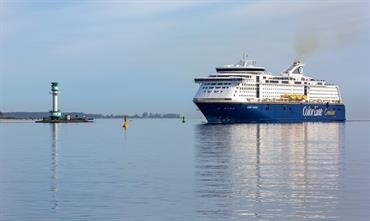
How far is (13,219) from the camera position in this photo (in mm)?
13711

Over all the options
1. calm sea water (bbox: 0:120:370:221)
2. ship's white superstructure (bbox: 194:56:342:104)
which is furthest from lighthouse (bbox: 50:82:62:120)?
calm sea water (bbox: 0:120:370:221)

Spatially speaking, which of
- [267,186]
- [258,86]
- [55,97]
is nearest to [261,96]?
[258,86]

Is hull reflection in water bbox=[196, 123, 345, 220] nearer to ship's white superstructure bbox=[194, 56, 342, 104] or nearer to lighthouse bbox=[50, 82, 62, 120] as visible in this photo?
ship's white superstructure bbox=[194, 56, 342, 104]

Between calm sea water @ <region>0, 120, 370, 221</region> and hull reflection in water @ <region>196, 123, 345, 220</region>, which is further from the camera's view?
hull reflection in water @ <region>196, 123, 345, 220</region>

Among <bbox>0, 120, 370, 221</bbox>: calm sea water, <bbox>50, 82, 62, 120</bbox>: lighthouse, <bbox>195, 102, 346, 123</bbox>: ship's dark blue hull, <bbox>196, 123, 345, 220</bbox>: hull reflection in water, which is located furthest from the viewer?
<bbox>50, 82, 62, 120</bbox>: lighthouse

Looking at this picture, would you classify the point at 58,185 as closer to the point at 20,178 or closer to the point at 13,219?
the point at 20,178

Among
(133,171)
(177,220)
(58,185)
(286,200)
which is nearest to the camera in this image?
(177,220)

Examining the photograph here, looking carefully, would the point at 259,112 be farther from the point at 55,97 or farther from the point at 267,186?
the point at 267,186

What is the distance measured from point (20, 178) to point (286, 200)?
28.4 feet

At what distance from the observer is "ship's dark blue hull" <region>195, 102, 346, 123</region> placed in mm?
87062

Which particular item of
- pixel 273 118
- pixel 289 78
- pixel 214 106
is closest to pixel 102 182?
pixel 214 106

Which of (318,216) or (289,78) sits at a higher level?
(289,78)

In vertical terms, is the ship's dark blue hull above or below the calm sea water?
above

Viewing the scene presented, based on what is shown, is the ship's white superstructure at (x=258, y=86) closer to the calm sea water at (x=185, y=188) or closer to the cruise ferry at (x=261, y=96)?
the cruise ferry at (x=261, y=96)
